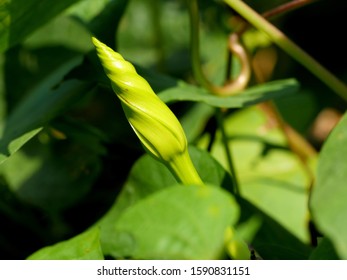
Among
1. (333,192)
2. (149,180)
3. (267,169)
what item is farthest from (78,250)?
(267,169)

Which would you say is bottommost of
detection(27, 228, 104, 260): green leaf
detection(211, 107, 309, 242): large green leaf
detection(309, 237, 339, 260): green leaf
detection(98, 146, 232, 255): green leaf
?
detection(211, 107, 309, 242): large green leaf

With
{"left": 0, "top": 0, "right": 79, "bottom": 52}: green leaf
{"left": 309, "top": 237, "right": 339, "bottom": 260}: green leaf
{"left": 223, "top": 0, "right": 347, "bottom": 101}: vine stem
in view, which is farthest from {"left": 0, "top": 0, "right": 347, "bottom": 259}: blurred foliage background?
{"left": 309, "top": 237, "right": 339, "bottom": 260}: green leaf

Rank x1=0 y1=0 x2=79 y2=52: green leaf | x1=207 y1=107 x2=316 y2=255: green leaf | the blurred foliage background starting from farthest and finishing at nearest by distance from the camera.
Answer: x1=207 y1=107 x2=316 y2=255: green leaf → the blurred foliage background → x1=0 y1=0 x2=79 y2=52: green leaf

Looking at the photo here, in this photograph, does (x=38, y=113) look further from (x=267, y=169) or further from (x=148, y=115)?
(x=267, y=169)

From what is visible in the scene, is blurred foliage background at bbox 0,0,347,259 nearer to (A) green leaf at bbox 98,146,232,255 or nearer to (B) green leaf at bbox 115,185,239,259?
(A) green leaf at bbox 98,146,232,255

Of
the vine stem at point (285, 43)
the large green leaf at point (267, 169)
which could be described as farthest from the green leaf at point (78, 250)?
the large green leaf at point (267, 169)
